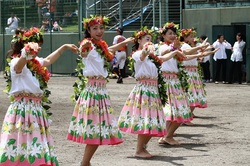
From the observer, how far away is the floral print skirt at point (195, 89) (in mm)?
14789

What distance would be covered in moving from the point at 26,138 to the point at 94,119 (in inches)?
69.0

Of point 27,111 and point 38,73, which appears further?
point 38,73

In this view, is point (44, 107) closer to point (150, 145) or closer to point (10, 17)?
point (150, 145)

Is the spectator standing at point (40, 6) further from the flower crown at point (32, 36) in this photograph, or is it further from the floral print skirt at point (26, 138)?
the floral print skirt at point (26, 138)

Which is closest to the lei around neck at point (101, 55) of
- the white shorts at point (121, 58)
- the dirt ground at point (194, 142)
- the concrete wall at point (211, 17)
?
the dirt ground at point (194, 142)

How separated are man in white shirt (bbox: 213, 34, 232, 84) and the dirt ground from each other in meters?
6.10

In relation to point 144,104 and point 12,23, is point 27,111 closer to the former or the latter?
point 144,104

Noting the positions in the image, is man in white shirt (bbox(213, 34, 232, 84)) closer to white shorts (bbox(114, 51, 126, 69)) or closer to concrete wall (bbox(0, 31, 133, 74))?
white shorts (bbox(114, 51, 126, 69))

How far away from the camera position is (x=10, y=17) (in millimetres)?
29953

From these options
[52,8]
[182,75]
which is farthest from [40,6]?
[182,75]

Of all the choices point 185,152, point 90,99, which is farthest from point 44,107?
point 185,152

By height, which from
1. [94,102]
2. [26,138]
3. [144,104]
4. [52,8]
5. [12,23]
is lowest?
[26,138]

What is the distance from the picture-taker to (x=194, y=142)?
12.3 metres

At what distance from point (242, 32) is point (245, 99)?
6.78m
